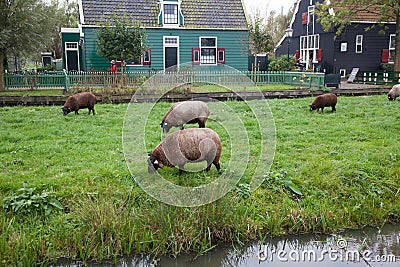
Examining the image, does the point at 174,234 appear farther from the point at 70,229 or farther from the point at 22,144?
the point at 22,144

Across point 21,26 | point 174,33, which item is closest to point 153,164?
point 21,26

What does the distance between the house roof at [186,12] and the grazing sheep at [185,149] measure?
52.7ft

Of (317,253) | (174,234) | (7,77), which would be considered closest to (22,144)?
(174,234)

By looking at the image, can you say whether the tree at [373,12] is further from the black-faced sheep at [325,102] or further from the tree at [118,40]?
the tree at [118,40]

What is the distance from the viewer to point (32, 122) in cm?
961

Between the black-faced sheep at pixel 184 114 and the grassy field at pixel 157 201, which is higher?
the black-faced sheep at pixel 184 114

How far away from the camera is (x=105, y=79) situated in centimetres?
1535

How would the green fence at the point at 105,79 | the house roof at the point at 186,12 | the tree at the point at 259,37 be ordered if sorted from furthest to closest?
the tree at the point at 259,37 < the house roof at the point at 186,12 < the green fence at the point at 105,79

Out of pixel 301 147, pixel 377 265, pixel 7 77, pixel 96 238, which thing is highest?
pixel 7 77

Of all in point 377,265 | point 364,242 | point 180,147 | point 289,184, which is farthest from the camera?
point 289,184

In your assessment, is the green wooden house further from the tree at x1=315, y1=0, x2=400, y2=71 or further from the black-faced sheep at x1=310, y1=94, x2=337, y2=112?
the black-faced sheep at x1=310, y1=94, x2=337, y2=112

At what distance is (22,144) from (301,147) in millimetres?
5621

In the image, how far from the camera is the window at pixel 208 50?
21916 millimetres

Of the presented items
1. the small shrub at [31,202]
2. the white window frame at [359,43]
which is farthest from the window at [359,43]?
the small shrub at [31,202]
